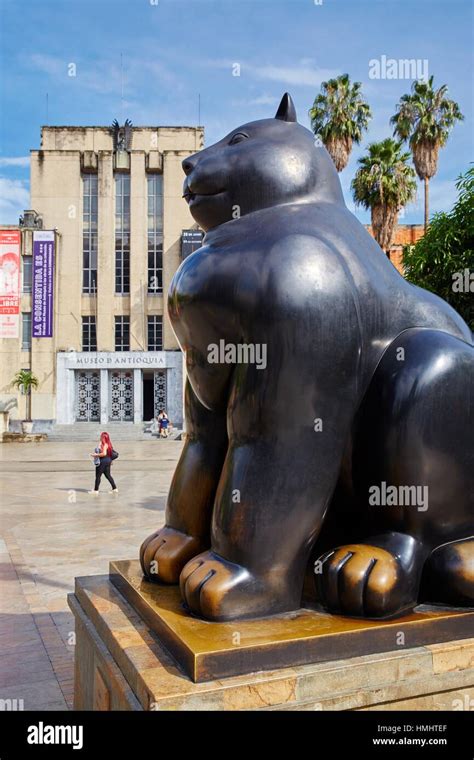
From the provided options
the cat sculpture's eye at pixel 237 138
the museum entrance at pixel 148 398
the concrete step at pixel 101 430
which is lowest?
the concrete step at pixel 101 430

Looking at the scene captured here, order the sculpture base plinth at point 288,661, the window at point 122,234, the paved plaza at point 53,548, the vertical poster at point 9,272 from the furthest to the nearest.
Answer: the window at point 122,234, the vertical poster at point 9,272, the paved plaza at point 53,548, the sculpture base plinth at point 288,661

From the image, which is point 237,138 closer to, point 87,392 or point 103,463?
point 103,463

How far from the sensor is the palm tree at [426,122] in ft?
74.1

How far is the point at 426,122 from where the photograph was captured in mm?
22438

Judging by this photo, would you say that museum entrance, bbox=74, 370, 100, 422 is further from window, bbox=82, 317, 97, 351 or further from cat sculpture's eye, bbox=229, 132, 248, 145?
cat sculpture's eye, bbox=229, 132, 248, 145

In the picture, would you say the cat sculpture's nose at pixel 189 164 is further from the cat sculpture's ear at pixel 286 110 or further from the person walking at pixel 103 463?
the person walking at pixel 103 463

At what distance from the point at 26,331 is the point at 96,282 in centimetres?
445

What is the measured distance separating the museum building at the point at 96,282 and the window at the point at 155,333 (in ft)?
0.17

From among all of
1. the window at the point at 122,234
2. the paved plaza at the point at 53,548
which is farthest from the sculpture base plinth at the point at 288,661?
the window at the point at 122,234

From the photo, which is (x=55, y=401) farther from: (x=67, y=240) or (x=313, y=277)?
(x=313, y=277)

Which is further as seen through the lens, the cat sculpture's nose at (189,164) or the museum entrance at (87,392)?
the museum entrance at (87,392)

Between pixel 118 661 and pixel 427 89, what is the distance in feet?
80.6
